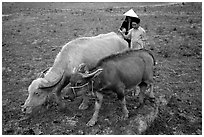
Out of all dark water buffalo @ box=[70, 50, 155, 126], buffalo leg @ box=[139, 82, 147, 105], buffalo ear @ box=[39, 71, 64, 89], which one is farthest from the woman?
buffalo ear @ box=[39, 71, 64, 89]

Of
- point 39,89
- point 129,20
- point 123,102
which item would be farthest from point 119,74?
point 129,20

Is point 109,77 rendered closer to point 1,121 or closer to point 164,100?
point 164,100

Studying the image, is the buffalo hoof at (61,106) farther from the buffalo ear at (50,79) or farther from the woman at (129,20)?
the woman at (129,20)

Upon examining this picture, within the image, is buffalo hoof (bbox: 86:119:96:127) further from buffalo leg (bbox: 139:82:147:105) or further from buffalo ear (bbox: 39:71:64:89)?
buffalo leg (bbox: 139:82:147:105)

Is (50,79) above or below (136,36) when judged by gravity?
below

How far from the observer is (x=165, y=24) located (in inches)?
666

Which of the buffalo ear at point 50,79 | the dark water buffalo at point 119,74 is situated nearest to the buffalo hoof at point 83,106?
the dark water buffalo at point 119,74

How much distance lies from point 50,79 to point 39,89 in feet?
1.30

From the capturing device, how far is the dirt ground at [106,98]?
651 cm

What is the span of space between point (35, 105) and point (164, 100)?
4132 mm

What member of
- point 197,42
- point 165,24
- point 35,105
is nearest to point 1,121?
point 35,105

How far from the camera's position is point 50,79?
20.2 ft

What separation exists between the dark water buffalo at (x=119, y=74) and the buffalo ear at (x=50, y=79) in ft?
1.59

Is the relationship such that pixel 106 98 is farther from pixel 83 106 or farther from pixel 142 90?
pixel 142 90
